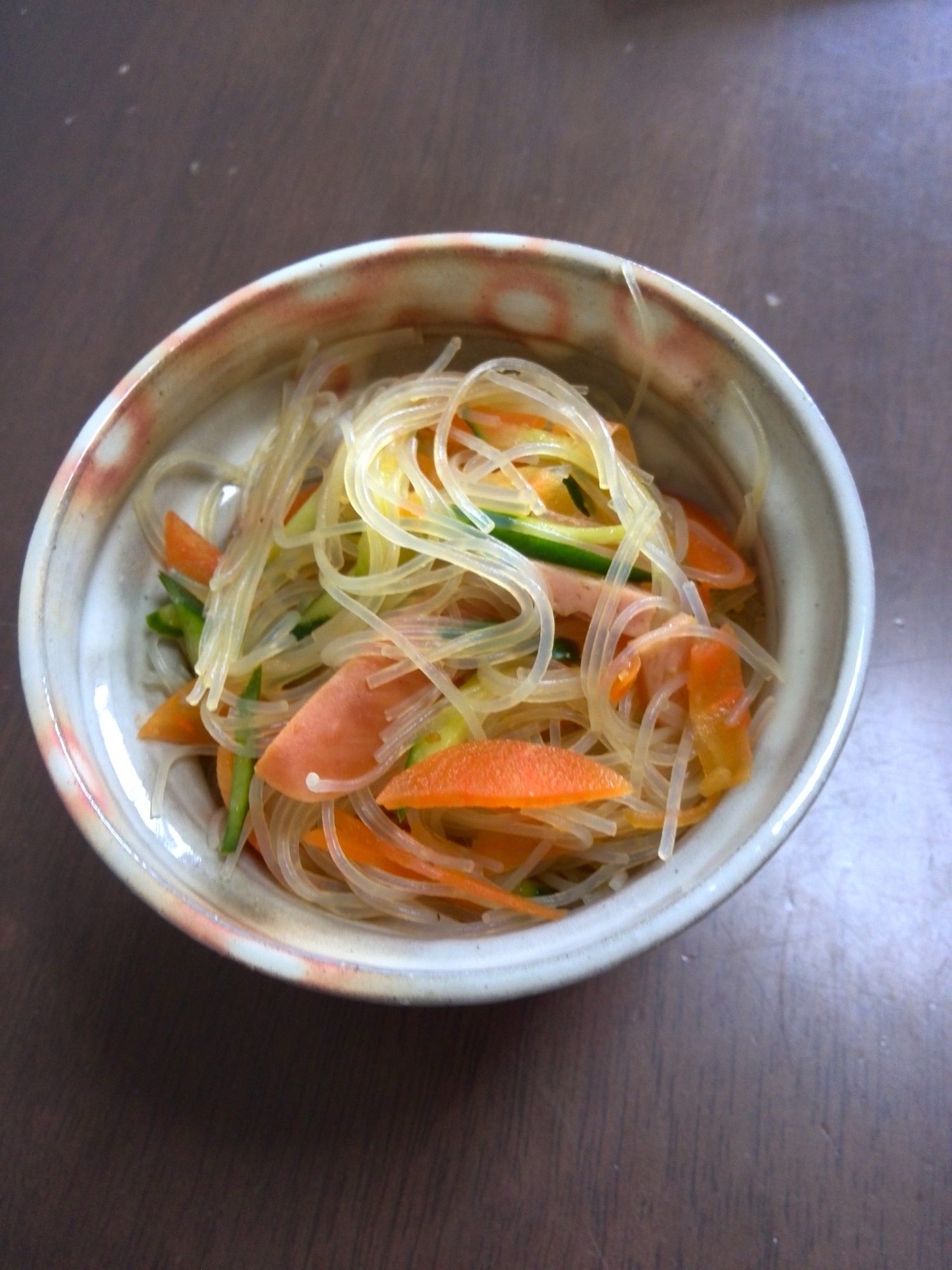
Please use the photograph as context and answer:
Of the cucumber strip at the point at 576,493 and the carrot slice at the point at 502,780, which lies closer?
the carrot slice at the point at 502,780

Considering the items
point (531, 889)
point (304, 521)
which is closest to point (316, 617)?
point (304, 521)

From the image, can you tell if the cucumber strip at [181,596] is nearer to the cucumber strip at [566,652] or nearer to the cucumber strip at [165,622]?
the cucumber strip at [165,622]

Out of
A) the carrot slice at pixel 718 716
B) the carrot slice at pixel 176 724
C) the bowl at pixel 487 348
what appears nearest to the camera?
the bowl at pixel 487 348

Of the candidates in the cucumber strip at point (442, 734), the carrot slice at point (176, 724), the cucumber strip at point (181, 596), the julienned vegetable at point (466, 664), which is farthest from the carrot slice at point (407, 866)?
the cucumber strip at point (181, 596)

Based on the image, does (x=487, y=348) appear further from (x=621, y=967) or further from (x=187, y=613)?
(x=621, y=967)

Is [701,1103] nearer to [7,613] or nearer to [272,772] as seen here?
[272,772]

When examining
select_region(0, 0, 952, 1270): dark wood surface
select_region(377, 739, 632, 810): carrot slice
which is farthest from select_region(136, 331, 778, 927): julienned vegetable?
select_region(0, 0, 952, 1270): dark wood surface
